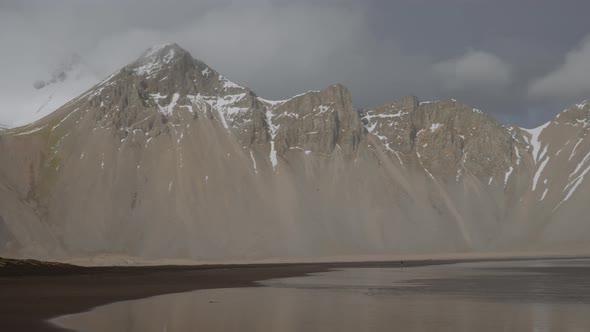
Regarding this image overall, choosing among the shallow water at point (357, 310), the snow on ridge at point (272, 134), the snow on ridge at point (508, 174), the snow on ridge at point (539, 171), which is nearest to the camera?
the shallow water at point (357, 310)

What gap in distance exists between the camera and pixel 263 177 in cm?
16012

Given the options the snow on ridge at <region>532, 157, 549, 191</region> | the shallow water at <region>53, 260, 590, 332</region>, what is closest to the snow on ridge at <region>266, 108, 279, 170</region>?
the snow on ridge at <region>532, 157, 549, 191</region>

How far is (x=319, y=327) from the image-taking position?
98.8 ft

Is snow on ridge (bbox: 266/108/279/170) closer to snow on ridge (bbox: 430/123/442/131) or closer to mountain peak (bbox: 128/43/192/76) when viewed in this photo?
mountain peak (bbox: 128/43/192/76)

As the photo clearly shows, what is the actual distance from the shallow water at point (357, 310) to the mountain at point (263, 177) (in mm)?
85867

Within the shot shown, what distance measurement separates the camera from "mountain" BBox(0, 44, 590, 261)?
452 feet

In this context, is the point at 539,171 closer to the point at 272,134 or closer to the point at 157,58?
the point at 272,134

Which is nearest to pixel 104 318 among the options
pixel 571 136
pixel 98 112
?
pixel 98 112

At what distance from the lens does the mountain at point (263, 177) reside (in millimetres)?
137875

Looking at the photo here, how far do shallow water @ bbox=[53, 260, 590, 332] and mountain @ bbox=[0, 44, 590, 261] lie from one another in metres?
85.9

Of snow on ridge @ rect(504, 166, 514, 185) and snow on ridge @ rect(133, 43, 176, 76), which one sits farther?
snow on ridge @ rect(504, 166, 514, 185)

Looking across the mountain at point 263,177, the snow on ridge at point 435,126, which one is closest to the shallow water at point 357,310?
the mountain at point 263,177

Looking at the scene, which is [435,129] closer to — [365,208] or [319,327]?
[365,208]

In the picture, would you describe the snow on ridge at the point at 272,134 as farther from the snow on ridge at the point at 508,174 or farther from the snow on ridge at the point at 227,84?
the snow on ridge at the point at 508,174
